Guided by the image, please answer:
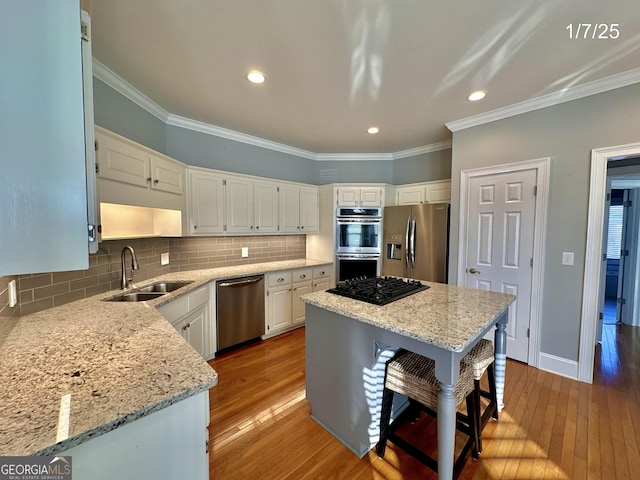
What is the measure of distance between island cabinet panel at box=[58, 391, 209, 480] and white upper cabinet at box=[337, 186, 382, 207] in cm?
333

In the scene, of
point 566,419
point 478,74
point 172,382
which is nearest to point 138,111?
point 172,382

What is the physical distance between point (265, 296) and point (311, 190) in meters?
1.78

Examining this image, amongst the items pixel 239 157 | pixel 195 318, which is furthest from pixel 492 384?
pixel 239 157

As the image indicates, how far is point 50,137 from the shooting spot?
0.65 m

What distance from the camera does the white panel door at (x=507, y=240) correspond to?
8.74ft

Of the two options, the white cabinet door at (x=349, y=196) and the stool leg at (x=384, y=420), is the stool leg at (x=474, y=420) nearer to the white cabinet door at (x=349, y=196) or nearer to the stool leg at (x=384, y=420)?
the stool leg at (x=384, y=420)

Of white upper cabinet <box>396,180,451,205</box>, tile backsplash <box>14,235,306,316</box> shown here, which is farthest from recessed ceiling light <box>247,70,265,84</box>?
white upper cabinet <box>396,180,451,205</box>

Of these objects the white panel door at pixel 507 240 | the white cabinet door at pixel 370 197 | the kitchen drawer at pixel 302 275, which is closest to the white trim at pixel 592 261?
the white panel door at pixel 507 240

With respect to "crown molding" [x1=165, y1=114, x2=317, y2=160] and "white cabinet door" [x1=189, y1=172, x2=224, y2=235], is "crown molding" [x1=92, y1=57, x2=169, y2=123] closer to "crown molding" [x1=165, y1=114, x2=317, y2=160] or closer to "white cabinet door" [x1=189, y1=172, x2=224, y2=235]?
"crown molding" [x1=165, y1=114, x2=317, y2=160]

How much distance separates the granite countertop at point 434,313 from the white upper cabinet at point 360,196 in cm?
214

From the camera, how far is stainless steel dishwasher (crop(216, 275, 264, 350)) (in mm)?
2848

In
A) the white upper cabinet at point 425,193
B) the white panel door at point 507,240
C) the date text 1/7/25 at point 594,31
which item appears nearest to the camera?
the date text 1/7/25 at point 594,31

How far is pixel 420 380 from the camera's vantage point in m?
1.40

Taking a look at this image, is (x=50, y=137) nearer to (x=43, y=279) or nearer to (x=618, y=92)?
(x=43, y=279)
